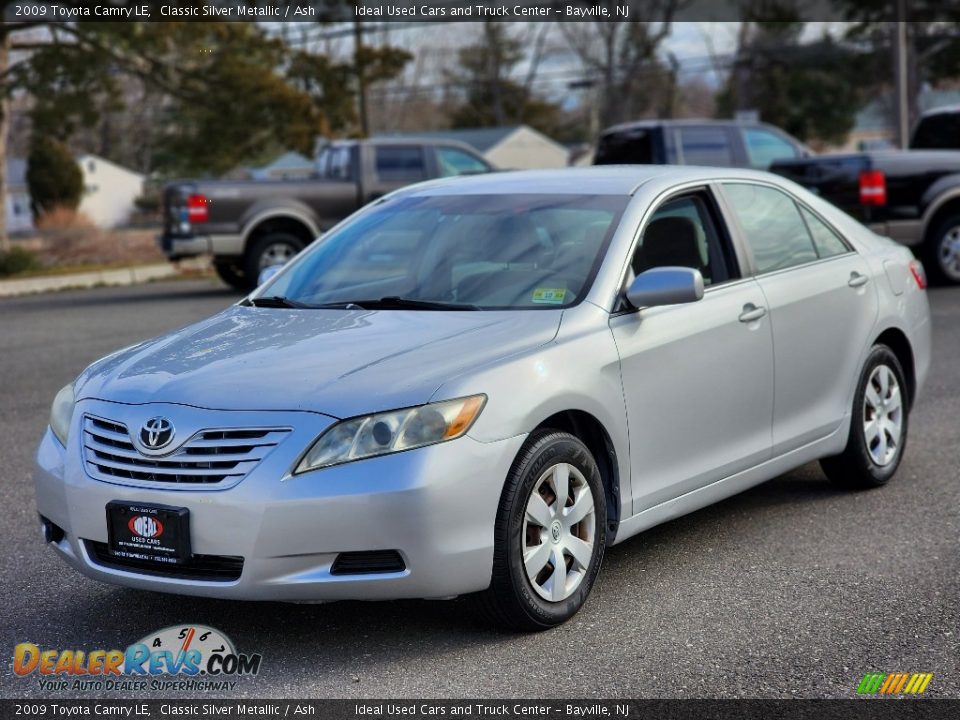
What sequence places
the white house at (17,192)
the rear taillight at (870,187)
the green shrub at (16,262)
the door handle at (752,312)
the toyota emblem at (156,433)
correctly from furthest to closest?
1. the white house at (17,192)
2. the green shrub at (16,262)
3. the rear taillight at (870,187)
4. the door handle at (752,312)
5. the toyota emblem at (156,433)

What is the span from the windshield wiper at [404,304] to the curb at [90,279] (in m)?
16.0

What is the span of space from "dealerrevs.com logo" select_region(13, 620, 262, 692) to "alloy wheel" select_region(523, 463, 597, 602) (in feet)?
3.16

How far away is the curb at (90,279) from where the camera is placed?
20.5 meters

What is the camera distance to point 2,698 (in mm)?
4129

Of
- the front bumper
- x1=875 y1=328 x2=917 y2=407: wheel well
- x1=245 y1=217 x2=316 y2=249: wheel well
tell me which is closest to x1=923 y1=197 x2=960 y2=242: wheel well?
x1=245 y1=217 x2=316 y2=249: wheel well

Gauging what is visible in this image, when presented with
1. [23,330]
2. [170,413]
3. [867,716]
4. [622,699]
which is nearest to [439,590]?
[622,699]

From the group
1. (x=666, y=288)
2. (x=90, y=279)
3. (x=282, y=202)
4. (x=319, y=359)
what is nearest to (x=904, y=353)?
(x=666, y=288)

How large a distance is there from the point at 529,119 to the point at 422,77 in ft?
24.5

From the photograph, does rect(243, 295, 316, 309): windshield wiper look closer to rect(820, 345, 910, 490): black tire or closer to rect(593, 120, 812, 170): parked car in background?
rect(820, 345, 910, 490): black tire

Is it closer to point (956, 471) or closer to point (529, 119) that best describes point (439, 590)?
point (956, 471)

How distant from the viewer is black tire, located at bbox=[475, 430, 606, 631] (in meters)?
4.42

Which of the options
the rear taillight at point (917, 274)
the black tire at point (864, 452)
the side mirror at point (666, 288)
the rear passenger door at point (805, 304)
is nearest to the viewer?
the side mirror at point (666, 288)

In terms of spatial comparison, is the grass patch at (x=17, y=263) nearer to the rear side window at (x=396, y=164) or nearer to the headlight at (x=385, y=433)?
the rear side window at (x=396, y=164)

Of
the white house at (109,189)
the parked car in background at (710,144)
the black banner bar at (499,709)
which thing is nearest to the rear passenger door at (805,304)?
the black banner bar at (499,709)
